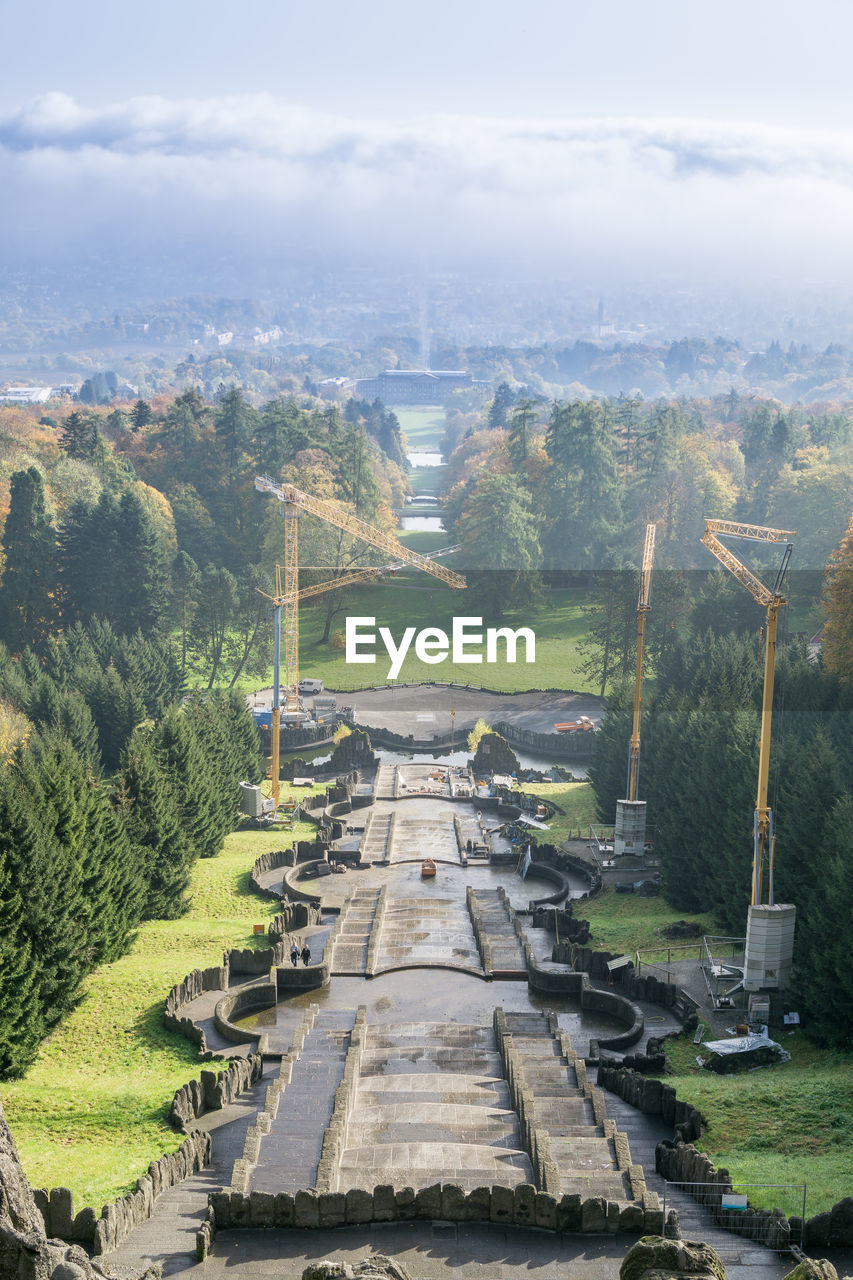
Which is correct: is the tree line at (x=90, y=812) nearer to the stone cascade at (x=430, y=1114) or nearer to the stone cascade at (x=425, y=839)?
the stone cascade at (x=425, y=839)

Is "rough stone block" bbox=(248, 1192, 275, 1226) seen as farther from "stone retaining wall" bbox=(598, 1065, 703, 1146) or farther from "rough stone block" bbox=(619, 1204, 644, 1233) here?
"stone retaining wall" bbox=(598, 1065, 703, 1146)


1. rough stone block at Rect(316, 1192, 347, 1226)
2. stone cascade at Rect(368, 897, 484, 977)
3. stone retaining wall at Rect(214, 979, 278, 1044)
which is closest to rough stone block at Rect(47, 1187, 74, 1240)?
rough stone block at Rect(316, 1192, 347, 1226)

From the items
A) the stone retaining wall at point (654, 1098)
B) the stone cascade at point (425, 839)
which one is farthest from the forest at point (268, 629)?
the stone cascade at point (425, 839)

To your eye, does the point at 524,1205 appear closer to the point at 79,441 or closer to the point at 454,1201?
the point at 454,1201

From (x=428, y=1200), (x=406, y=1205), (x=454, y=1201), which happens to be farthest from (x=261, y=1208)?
(x=454, y=1201)

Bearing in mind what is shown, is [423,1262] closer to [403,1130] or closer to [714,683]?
[403,1130]

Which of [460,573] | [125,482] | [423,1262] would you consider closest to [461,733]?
[460,573]
